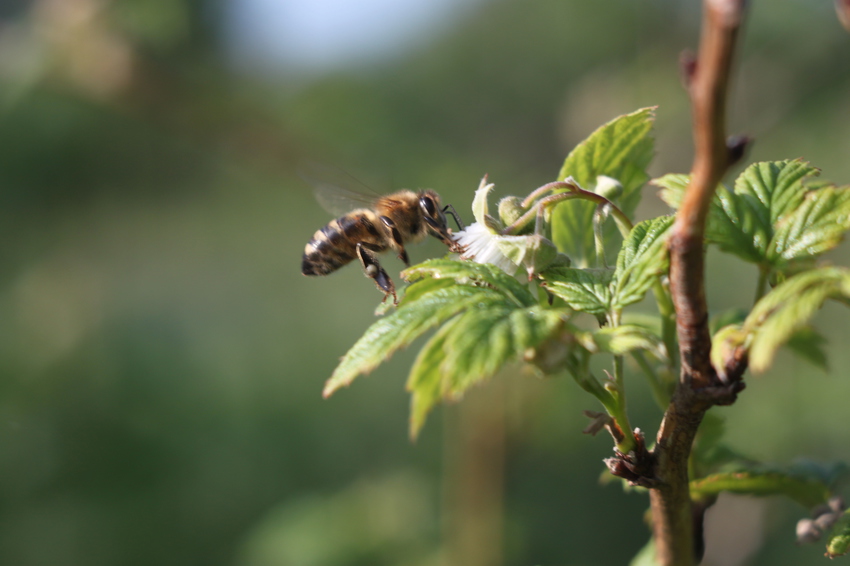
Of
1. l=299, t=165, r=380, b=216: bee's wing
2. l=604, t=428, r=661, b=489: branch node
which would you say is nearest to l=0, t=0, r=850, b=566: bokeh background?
l=299, t=165, r=380, b=216: bee's wing

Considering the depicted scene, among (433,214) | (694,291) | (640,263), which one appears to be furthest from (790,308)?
(433,214)

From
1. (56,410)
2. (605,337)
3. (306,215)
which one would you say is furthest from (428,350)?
(306,215)

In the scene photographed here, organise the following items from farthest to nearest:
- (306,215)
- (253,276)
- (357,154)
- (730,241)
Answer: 1. (253,276)
2. (306,215)
3. (357,154)
4. (730,241)

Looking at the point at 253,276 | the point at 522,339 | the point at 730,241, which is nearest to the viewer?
the point at 522,339

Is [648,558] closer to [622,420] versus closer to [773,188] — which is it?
[622,420]

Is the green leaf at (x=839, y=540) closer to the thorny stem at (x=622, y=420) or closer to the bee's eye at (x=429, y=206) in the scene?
the thorny stem at (x=622, y=420)

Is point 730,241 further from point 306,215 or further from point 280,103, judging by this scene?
point 306,215
